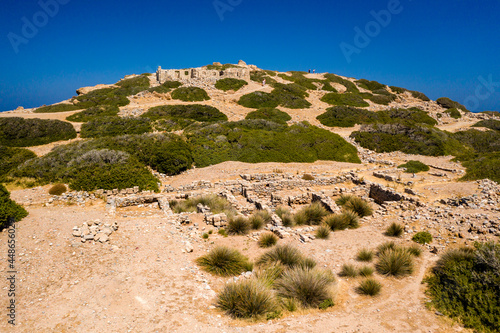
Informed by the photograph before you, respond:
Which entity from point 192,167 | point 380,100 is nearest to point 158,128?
point 192,167

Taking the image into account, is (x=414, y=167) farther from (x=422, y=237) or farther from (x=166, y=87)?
(x=166, y=87)

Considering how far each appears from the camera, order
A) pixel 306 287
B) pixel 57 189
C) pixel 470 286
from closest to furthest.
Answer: pixel 470 286 < pixel 306 287 < pixel 57 189

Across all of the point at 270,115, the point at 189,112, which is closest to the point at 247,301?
the point at 270,115

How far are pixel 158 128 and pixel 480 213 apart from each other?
1100 inches

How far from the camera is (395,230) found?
10469mm

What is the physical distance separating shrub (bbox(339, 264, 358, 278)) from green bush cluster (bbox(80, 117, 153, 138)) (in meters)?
25.2

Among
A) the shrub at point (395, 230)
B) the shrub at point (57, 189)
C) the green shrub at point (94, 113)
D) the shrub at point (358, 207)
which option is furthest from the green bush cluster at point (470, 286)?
the green shrub at point (94, 113)

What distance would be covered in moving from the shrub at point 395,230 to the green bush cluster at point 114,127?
2514 cm

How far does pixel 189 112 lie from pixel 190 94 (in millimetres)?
9374

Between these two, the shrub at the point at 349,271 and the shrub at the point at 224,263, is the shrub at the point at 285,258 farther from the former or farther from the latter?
the shrub at the point at 349,271

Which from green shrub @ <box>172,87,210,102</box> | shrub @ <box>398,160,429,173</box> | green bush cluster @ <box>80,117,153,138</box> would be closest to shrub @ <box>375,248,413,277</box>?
shrub @ <box>398,160,429,173</box>

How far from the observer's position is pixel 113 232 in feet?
32.0

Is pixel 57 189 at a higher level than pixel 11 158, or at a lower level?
lower

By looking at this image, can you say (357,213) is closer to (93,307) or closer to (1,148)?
(93,307)
